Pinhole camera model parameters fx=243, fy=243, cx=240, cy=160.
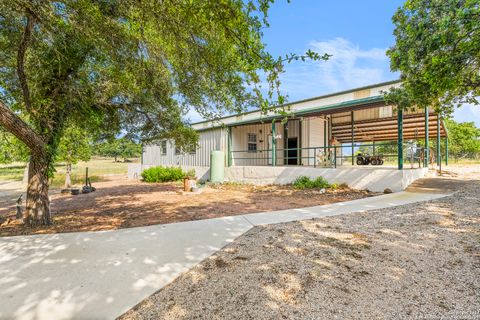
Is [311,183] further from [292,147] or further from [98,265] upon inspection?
[98,265]

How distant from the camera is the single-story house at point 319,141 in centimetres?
938

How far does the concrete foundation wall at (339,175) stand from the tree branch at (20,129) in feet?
30.2

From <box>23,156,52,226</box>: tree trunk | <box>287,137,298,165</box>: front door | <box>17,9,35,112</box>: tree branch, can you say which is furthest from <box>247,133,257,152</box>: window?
<box>17,9,35,112</box>: tree branch

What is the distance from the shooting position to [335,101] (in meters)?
10.3

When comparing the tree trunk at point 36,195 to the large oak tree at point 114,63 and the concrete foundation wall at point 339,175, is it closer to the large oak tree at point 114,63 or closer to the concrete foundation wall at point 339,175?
the large oak tree at point 114,63

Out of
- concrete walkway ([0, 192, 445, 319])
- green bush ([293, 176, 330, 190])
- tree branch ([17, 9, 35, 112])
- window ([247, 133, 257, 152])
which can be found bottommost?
concrete walkway ([0, 192, 445, 319])

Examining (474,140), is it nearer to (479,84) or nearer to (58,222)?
(479,84)

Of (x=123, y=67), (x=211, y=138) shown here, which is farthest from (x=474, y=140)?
(x=123, y=67)

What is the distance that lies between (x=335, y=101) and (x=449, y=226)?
279 inches

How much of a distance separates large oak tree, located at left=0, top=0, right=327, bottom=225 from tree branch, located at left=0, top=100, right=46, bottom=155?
0.02m

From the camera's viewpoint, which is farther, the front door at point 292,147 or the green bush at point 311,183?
the front door at point 292,147

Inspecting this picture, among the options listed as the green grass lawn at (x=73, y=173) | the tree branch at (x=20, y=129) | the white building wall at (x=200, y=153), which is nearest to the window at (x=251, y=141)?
the white building wall at (x=200, y=153)

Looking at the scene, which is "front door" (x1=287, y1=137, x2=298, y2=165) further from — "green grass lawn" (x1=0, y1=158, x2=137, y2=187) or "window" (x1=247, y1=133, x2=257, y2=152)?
"green grass lawn" (x1=0, y1=158, x2=137, y2=187)

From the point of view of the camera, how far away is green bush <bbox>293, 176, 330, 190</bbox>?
385 inches
